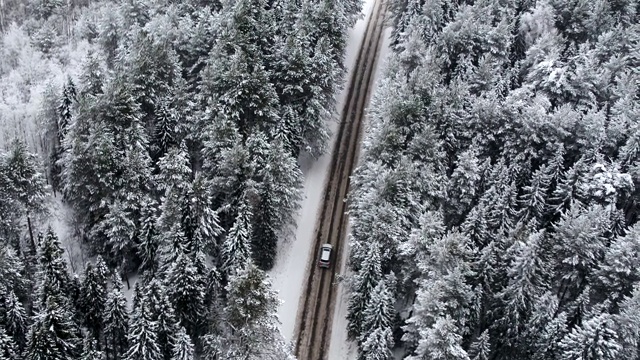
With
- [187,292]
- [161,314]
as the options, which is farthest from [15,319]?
[187,292]

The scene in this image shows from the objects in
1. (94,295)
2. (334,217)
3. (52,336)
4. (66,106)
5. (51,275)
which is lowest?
(52,336)

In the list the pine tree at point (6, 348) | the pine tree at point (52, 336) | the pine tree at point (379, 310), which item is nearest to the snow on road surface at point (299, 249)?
the pine tree at point (379, 310)

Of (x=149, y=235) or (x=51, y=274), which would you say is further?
(x=149, y=235)

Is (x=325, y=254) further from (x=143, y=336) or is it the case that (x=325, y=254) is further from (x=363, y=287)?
(x=143, y=336)

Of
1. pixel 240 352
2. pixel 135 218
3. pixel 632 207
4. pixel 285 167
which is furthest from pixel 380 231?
pixel 632 207

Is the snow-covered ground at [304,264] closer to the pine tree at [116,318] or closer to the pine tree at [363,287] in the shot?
the pine tree at [363,287]

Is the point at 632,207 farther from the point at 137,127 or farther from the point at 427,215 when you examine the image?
the point at 137,127

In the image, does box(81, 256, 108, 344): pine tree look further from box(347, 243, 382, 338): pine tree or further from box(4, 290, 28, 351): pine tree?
box(347, 243, 382, 338): pine tree
